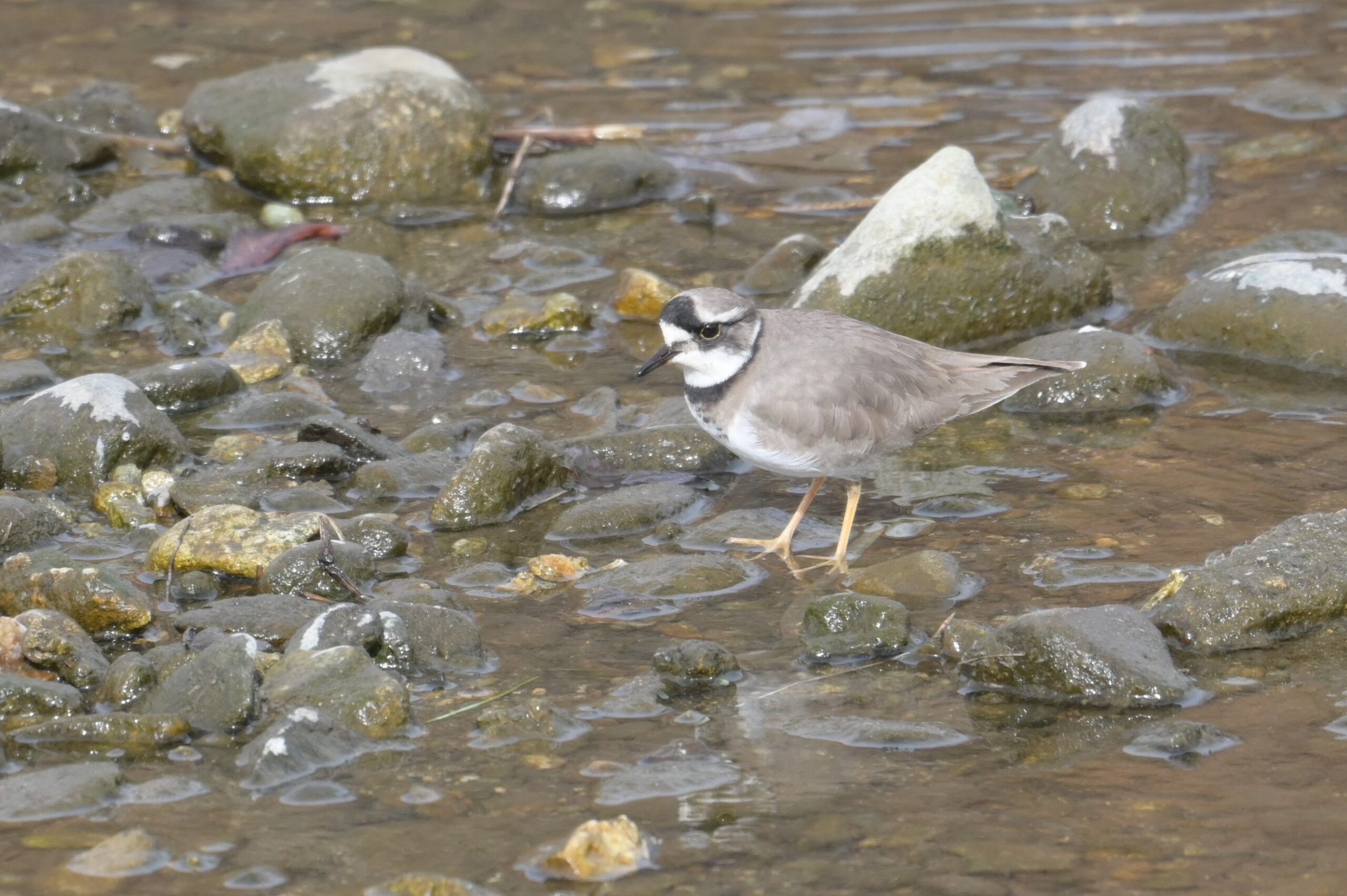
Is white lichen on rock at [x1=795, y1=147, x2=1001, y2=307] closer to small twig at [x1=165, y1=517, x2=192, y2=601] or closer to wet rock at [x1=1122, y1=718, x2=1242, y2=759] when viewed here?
small twig at [x1=165, y1=517, x2=192, y2=601]

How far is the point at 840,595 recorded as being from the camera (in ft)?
18.6

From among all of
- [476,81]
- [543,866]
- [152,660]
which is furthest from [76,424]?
[476,81]

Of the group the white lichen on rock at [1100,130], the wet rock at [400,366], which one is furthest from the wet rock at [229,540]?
the white lichen on rock at [1100,130]

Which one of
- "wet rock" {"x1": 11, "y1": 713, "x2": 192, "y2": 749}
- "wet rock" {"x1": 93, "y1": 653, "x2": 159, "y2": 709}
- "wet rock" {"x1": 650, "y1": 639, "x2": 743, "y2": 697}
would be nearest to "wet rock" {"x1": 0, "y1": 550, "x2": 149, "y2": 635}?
"wet rock" {"x1": 93, "y1": 653, "x2": 159, "y2": 709}

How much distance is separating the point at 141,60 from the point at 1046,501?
1005cm

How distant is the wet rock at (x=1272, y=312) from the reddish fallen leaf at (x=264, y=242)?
5.42 metres

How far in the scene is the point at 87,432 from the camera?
271 inches

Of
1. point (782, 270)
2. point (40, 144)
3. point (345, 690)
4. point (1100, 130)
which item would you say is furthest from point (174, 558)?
point (1100, 130)

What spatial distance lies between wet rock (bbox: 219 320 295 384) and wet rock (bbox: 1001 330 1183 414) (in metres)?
3.96

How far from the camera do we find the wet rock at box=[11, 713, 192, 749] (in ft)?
15.8

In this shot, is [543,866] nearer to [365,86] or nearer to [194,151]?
[365,86]

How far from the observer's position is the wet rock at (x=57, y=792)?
440cm

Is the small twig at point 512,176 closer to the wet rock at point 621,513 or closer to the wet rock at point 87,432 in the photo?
the wet rock at point 87,432

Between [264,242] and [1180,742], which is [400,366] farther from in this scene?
[1180,742]
